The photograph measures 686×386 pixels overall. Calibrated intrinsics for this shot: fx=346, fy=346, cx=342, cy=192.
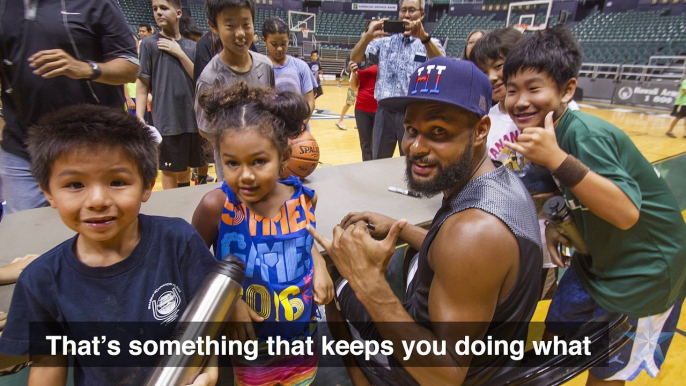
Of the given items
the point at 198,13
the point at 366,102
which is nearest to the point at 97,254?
the point at 366,102

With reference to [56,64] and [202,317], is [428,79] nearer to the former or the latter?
[202,317]

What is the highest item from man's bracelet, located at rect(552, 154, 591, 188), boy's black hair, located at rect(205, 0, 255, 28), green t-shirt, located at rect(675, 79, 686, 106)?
boy's black hair, located at rect(205, 0, 255, 28)

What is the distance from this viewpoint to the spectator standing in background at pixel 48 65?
164 centimetres

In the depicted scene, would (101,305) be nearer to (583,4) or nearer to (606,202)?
(606,202)

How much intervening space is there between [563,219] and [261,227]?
1291mm

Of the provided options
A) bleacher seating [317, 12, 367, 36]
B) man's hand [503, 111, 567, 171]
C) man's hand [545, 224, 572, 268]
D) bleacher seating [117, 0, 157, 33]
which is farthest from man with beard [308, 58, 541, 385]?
bleacher seating [317, 12, 367, 36]

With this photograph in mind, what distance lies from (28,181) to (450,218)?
2.23 metres

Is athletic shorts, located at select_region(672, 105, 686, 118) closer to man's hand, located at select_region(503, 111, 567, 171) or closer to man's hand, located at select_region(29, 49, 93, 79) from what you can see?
man's hand, located at select_region(503, 111, 567, 171)

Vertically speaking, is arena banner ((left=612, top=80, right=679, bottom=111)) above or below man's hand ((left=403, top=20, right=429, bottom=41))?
below

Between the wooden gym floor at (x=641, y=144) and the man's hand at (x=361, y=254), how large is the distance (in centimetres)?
178

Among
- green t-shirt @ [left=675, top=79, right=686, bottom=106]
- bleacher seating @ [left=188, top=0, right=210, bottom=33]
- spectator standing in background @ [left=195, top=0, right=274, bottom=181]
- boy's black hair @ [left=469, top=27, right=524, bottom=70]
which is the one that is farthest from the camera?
bleacher seating @ [left=188, top=0, right=210, bottom=33]

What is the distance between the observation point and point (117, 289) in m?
0.96

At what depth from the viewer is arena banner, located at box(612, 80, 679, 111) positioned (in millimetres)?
11258

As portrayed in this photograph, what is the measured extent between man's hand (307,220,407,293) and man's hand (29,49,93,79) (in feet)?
5.07
